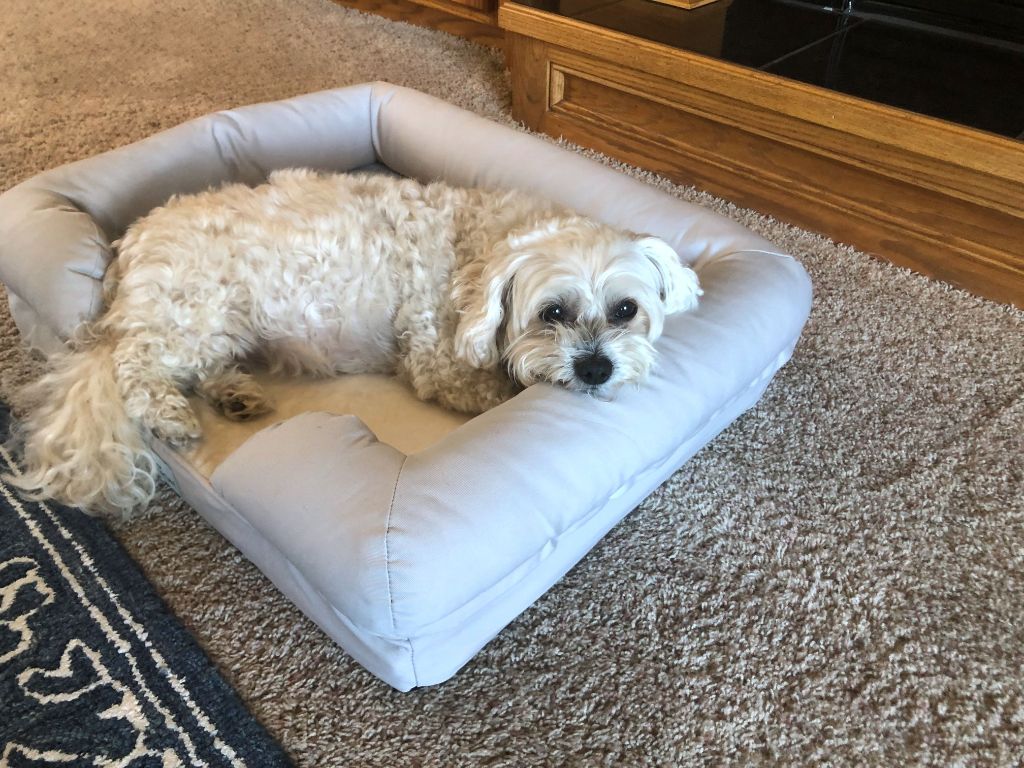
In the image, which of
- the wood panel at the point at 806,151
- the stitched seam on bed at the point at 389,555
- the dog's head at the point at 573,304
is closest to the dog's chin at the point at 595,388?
the dog's head at the point at 573,304

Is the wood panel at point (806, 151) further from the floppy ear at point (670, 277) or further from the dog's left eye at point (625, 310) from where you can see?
the dog's left eye at point (625, 310)

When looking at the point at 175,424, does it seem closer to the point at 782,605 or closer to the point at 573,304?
the point at 573,304

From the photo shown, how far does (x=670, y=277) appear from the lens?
4.59ft

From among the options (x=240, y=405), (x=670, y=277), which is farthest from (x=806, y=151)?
(x=240, y=405)

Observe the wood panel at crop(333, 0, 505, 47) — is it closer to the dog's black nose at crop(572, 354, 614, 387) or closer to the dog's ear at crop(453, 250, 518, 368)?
the dog's ear at crop(453, 250, 518, 368)

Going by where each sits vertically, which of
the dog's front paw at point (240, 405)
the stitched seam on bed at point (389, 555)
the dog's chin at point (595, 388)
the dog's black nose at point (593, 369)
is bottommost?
the dog's front paw at point (240, 405)

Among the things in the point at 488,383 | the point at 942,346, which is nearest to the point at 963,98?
the point at 942,346

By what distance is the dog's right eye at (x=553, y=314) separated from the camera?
4.36 ft

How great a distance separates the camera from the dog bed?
42.8 inches

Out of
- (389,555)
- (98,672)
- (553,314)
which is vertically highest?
(553,314)

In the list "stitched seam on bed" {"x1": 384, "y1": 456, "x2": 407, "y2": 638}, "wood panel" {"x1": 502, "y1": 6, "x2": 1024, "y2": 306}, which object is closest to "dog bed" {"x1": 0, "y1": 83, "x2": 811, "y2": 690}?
"stitched seam on bed" {"x1": 384, "y1": 456, "x2": 407, "y2": 638}

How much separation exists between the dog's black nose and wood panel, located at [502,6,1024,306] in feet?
3.76

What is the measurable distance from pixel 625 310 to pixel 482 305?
26 cm

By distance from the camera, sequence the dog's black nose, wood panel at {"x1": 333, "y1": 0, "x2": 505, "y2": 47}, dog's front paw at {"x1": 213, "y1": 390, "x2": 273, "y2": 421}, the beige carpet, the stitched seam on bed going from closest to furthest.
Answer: the stitched seam on bed, the beige carpet, the dog's black nose, dog's front paw at {"x1": 213, "y1": 390, "x2": 273, "y2": 421}, wood panel at {"x1": 333, "y1": 0, "x2": 505, "y2": 47}
